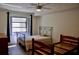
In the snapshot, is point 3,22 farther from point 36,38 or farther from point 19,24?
point 36,38

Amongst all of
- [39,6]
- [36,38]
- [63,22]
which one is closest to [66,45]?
[63,22]

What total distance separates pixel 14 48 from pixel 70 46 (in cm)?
89

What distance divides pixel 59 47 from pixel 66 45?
120mm

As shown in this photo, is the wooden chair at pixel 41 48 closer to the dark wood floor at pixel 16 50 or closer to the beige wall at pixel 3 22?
the dark wood floor at pixel 16 50

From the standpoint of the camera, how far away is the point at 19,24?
178 centimetres

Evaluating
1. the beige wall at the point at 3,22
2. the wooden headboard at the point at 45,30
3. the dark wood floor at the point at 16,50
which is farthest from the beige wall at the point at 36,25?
the beige wall at the point at 3,22

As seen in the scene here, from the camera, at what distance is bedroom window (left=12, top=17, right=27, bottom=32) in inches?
69.0

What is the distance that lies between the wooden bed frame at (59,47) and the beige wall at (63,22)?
8 centimetres

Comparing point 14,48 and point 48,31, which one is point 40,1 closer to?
point 48,31

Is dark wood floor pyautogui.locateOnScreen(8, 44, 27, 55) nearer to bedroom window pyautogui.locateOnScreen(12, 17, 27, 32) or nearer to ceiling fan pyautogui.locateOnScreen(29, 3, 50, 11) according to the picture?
bedroom window pyautogui.locateOnScreen(12, 17, 27, 32)

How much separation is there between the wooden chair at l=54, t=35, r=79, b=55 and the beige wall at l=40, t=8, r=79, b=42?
0.07 meters

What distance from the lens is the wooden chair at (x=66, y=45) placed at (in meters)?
1.69

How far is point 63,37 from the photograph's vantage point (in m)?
1.77

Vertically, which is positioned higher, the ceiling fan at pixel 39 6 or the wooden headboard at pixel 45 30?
the ceiling fan at pixel 39 6
